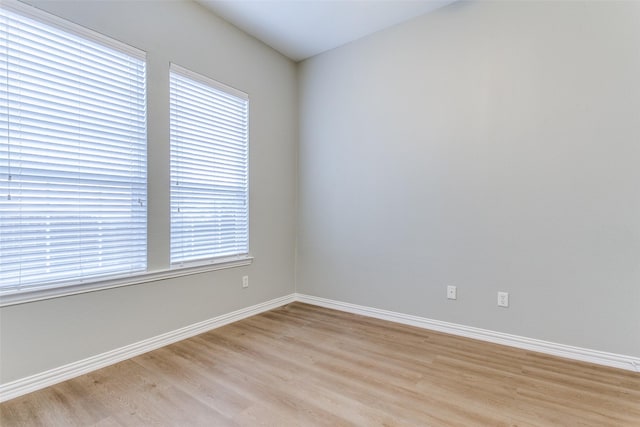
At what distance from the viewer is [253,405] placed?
5.85ft

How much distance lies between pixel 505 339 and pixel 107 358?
124 inches

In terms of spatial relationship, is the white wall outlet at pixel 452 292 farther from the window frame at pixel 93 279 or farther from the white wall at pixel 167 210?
the window frame at pixel 93 279

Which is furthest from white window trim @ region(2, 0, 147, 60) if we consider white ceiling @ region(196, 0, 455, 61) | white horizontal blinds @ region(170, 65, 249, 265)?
white ceiling @ region(196, 0, 455, 61)

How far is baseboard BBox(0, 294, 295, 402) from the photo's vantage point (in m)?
1.85

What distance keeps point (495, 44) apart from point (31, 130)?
11.6ft

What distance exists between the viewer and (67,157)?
2.05 metres

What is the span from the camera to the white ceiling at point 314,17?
280 cm

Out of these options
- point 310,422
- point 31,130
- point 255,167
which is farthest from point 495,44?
point 31,130

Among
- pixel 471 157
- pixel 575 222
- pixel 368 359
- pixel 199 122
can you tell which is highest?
pixel 199 122

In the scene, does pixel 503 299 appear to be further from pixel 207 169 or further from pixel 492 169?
pixel 207 169

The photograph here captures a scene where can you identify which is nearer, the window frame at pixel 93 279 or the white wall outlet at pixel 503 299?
the window frame at pixel 93 279

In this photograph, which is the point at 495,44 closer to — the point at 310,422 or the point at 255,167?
the point at 255,167

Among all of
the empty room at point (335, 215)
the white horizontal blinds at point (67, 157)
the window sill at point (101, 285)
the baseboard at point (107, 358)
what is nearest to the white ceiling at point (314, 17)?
the empty room at point (335, 215)

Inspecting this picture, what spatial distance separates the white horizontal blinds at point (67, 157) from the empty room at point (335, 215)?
0.01 metres
